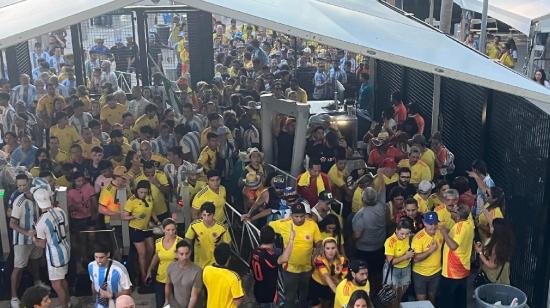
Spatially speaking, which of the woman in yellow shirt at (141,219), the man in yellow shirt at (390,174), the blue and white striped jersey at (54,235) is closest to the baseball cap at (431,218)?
the man in yellow shirt at (390,174)

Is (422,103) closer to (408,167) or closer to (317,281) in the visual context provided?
(408,167)

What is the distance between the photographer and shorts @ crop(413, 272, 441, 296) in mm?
7184

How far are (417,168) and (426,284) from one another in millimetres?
2171

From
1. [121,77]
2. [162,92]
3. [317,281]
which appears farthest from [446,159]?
[121,77]

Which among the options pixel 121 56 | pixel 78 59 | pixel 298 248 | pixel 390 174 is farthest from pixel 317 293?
pixel 121 56

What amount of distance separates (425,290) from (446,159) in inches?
119

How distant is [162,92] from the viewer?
14.3 meters

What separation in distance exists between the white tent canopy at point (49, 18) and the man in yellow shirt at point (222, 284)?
273 cm

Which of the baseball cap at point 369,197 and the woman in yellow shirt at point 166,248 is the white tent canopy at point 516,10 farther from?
the woman in yellow shirt at point 166,248

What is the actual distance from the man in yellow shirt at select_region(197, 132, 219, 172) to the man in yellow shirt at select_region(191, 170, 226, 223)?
5.11ft

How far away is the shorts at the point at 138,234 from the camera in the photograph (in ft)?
26.0

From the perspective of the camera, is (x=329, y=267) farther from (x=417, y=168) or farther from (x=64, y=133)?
(x=64, y=133)

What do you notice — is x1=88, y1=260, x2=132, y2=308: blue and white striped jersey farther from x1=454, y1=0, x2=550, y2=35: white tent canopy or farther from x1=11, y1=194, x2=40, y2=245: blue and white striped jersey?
x1=454, y1=0, x2=550, y2=35: white tent canopy

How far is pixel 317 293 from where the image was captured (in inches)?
283
